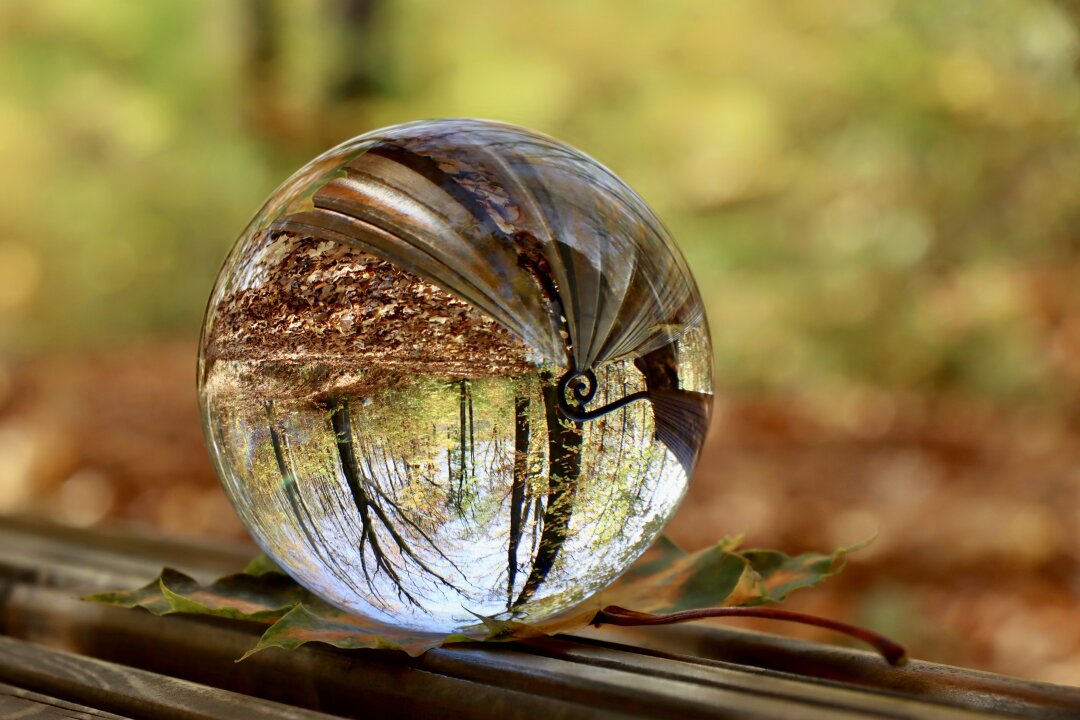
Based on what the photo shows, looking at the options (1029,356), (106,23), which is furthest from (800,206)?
(106,23)

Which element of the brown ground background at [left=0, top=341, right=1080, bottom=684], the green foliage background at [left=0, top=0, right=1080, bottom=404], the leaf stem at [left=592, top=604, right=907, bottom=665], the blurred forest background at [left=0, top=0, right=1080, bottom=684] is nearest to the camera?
the leaf stem at [left=592, top=604, right=907, bottom=665]

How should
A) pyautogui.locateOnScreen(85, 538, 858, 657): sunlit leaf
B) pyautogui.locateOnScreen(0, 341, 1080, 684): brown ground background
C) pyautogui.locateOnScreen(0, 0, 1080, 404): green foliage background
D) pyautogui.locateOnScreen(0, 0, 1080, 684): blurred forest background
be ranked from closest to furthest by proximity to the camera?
pyautogui.locateOnScreen(85, 538, 858, 657): sunlit leaf, pyautogui.locateOnScreen(0, 341, 1080, 684): brown ground background, pyautogui.locateOnScreen(0, 0, 1080, 684): blurred forest background, pyautogui.locateOnScreen(0, 0, 1080, 404): green foliage background

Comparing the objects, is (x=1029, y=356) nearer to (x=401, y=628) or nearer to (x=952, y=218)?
(x=952, y=218)

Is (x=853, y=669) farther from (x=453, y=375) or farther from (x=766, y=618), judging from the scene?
(x=453, y=375)

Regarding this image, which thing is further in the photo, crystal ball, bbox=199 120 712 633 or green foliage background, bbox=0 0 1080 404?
green foliage background, bbox=0 0 1080 404

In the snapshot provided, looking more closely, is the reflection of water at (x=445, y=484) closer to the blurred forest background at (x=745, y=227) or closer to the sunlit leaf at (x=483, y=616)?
the sunlit leaf at (x=483, y=616)

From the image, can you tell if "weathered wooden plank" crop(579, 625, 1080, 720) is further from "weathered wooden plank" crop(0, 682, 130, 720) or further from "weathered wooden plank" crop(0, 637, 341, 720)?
"weathered wooden plank" crop(0, 682, 130, 720)

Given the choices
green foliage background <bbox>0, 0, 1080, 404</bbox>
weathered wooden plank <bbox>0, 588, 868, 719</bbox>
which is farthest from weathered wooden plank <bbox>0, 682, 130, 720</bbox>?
green foliage background <bbox>0, 0, 1080, 404</bbox>
